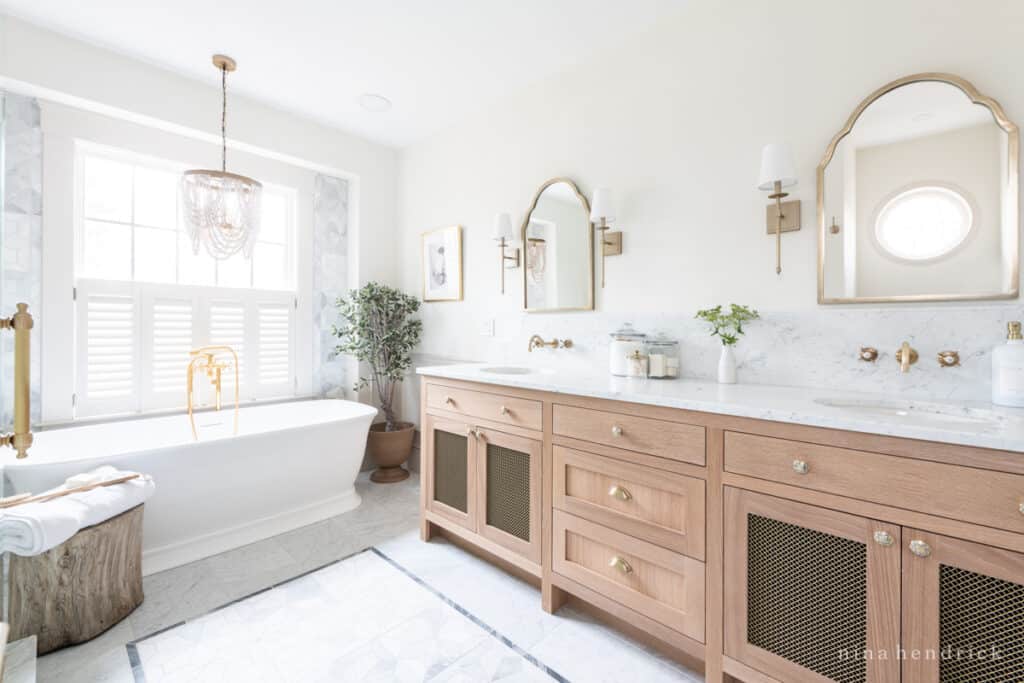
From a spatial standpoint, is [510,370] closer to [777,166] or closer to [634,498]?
[634,498]

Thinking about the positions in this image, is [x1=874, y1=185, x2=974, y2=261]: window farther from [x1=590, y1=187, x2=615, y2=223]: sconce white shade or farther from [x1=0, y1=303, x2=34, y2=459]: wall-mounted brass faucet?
[x1=0, y1=303, x2=34, y2=459]: wall-mounted brass faucet

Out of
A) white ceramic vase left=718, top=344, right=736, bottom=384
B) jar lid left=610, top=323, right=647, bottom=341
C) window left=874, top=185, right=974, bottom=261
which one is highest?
window left=874, top=185, right=974, bottom=261

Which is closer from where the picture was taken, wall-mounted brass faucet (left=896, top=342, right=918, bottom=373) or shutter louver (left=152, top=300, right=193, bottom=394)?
wall-mounted brass faucet (left=896, top=342, right=918, bottom=373)

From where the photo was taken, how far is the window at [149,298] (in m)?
2.53

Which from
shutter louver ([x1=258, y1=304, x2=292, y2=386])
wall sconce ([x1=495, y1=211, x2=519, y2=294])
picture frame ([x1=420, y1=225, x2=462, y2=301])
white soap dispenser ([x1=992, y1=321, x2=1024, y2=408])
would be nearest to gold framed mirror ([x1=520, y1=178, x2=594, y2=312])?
wall sconce ([x1=495, y1=211, x2=519, y2=294])

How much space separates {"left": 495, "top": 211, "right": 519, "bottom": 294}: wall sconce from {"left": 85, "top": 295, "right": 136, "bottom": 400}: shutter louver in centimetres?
221

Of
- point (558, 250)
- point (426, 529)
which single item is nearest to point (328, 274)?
point (558, 250)

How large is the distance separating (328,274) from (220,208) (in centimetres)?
116

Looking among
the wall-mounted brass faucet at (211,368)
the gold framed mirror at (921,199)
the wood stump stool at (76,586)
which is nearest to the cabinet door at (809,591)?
the gold framed mirror at (921,199)

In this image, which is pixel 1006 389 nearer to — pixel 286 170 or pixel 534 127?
pixel 534 127

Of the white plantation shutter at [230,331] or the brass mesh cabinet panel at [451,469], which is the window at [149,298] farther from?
the brass mesh cabinet panel at [451,469]

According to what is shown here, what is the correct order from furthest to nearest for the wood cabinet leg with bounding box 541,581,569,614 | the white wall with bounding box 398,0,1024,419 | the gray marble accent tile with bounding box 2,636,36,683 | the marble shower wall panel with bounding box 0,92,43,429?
the marble shower wall panel with bounding box 0,92,43,429, the wood cabinet leg with bounding box 541,581,569,614, the white wall with bounding box 398,0,1024,419, the gray marble accent tile with bounding box 2,636,36,683

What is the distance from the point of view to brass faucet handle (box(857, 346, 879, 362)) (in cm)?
154

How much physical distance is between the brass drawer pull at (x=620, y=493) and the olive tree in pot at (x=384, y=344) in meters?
2.09
